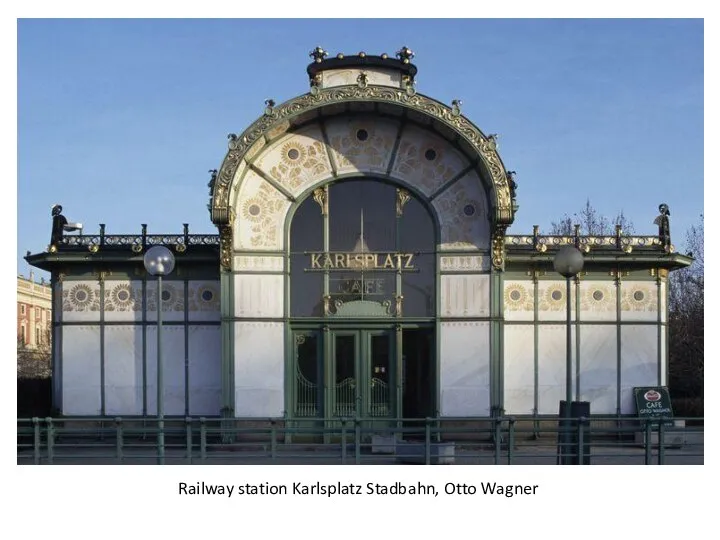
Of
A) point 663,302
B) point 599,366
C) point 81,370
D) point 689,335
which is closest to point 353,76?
point 599,366

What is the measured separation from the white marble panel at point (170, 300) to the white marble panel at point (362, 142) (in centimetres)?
531

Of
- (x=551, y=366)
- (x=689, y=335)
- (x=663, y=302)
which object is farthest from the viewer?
(x=689, y=335)

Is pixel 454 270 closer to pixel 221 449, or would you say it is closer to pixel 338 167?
pixel 338 167

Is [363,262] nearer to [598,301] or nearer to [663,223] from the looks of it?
[598,301]

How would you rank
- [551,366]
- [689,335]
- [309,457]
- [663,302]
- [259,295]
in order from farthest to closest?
[689,335] < [663,302] < [551,366] < [259,295] < [309,457]

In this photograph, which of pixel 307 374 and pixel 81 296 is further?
pixel 81 296

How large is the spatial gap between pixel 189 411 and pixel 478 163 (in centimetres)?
970

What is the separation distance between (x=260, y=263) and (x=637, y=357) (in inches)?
399

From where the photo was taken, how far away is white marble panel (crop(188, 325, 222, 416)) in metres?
23.4

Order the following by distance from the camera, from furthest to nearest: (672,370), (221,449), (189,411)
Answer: (672,370)
(189,411)
(221,449)

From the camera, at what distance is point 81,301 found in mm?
23578

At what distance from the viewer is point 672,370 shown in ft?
124

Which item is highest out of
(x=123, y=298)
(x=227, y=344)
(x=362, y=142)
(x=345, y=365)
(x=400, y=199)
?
(x=362, y=142)

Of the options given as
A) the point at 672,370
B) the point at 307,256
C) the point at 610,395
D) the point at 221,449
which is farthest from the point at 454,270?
the point at 672,370
